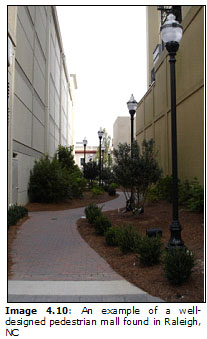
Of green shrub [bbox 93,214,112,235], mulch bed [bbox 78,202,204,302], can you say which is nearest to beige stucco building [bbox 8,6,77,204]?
mulch bed [bbox 78,202,204,302]

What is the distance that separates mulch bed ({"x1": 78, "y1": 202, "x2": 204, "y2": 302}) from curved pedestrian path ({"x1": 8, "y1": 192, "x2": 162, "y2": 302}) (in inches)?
7.7

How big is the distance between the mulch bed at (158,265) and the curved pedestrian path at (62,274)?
0.64ft

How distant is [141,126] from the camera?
27.2m

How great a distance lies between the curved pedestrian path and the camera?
13.9 feet

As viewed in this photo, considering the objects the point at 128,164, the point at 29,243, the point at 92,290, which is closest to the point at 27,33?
the point at 128,164

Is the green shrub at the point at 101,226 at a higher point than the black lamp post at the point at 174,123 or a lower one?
lower

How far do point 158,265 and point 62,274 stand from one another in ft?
5.92

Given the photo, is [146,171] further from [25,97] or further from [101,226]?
[25,97]

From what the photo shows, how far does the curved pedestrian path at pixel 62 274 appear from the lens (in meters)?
4.23

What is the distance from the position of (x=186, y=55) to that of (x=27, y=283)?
499 inches

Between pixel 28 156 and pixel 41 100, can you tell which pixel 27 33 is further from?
pixel 28 156

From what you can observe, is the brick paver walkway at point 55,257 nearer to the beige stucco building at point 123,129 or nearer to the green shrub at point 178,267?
the green shrub at point 178,267

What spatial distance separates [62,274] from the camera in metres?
5.27

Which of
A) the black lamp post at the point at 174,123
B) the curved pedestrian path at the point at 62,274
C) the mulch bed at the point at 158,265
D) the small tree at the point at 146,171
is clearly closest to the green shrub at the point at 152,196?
the mulch bed at the point at 158,265
